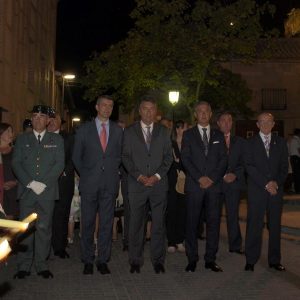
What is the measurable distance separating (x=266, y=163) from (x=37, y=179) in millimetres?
3140

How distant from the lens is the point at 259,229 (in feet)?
24.1

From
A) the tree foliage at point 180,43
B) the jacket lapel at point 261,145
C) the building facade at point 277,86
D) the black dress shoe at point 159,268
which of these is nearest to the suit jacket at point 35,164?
the black dress shoe at point 159,268

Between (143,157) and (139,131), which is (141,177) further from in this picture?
(139,131)

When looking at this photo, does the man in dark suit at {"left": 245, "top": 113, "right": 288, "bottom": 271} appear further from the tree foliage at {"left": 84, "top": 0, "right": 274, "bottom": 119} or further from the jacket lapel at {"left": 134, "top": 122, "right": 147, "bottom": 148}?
the tree foliage at {"left": 84, "top": 0, "right": 274, "bottom": 119}

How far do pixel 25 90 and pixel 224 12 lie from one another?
8941mm

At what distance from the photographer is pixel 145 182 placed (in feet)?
23.5

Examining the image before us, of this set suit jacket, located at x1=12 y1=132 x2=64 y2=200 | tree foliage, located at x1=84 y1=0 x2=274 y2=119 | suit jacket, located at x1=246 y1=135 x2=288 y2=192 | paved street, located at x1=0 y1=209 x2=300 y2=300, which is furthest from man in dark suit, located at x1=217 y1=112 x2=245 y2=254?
tree foliage, located at x1=84 y1=0 x2=274 y2=119

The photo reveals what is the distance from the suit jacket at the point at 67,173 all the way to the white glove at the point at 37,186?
139 cm

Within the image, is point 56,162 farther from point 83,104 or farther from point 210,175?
point 83,104

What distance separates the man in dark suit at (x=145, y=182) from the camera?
724cm

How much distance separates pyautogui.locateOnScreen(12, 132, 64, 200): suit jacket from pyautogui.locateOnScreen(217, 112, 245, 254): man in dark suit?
287 centimetres

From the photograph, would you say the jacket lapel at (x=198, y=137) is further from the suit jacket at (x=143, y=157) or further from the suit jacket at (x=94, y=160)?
the suit jacket at (x=94, y=160)

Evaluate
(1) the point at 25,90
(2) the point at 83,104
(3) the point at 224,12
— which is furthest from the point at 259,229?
(2) the point at 83,104

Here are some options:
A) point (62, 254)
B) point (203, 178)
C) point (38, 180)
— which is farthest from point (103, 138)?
point (62, 254)
